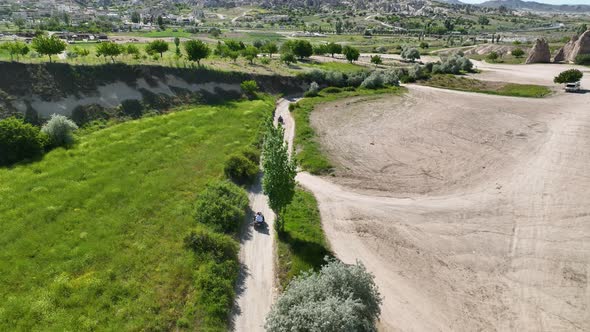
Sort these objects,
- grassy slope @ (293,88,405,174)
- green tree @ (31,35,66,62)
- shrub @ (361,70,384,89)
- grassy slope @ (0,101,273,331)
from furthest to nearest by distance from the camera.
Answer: shrub @ (361,70,384,89) < green tree @ (31,35,66,62) < grassy slope @ (293,88,405,174) < grassy slope @ (0,101,273,331)

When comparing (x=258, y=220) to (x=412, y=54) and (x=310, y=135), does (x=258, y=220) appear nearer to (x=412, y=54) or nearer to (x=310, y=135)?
(x=310, y=135)

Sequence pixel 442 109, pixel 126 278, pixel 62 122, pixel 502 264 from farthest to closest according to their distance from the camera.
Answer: pixel 442 109 < pixel 62 122 < pixel 502 264 < pixel 126 278

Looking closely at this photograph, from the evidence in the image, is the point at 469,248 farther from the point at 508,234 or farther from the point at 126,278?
the point at 126,278

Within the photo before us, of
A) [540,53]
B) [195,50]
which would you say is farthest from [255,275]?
[540,53]

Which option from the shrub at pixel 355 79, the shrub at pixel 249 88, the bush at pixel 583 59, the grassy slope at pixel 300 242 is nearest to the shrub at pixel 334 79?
the shrub at pixel 355 79

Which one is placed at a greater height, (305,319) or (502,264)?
(305,319)

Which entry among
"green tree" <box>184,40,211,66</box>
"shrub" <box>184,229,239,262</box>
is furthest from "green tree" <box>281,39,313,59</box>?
"shrub" <box>184,229,239,262</box>

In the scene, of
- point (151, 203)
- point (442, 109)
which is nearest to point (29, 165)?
point (151, 203)

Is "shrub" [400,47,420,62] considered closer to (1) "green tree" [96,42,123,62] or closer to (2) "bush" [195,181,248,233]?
(1) "green tree" [96,42,123,62]
